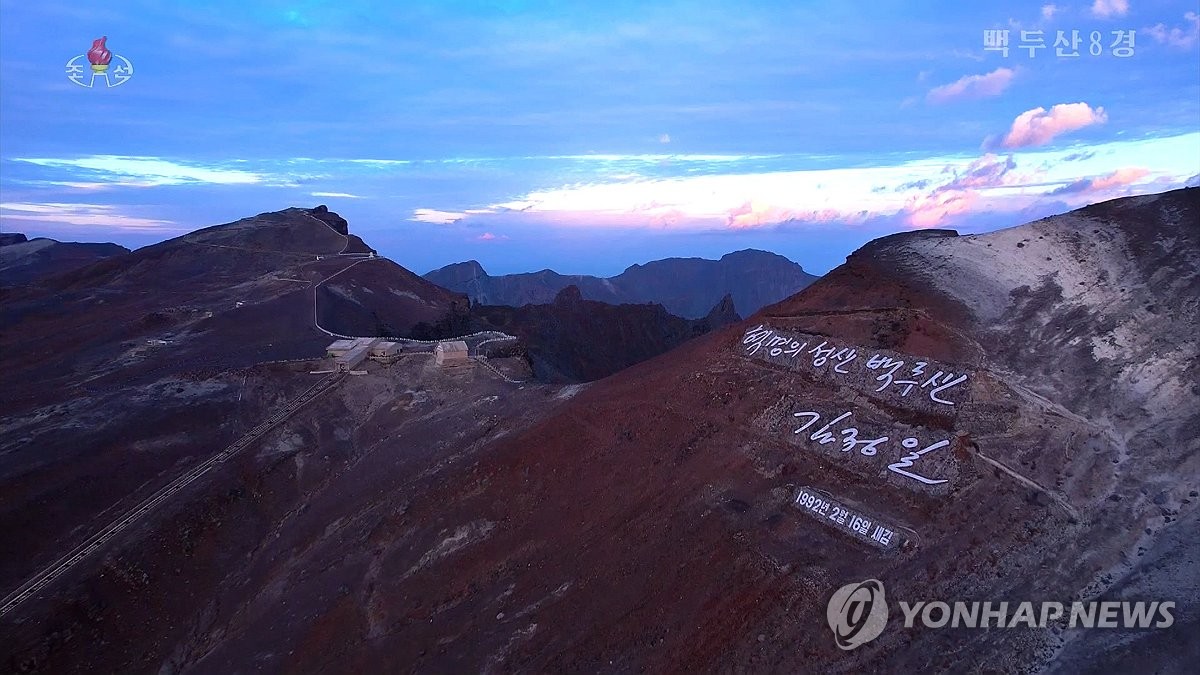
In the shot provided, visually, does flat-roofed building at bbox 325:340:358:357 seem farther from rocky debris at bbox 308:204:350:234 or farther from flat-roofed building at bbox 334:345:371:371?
rocky debris at bbox 308:204:350:234

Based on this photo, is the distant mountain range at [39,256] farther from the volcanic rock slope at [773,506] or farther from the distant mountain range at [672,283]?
the volcanic rock slope at [773,506]

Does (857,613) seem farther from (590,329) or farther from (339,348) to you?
(590,329)

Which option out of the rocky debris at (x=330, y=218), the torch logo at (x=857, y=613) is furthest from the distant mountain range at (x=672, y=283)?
the torch logo at (x=857, y=613)

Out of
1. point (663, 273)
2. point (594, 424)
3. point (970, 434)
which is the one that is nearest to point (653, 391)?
point (594, 424)

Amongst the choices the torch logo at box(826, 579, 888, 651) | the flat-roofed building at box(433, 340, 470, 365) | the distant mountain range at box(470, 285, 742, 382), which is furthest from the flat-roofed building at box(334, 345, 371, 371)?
the torch logo at box(826, 579, 888, 651)

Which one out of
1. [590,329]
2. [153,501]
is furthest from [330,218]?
[153,501]

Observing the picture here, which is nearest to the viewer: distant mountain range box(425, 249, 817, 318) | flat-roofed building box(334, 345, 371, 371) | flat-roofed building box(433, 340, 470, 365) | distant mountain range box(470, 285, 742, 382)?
flat-roofed building box(433, 340, 470, 365)
